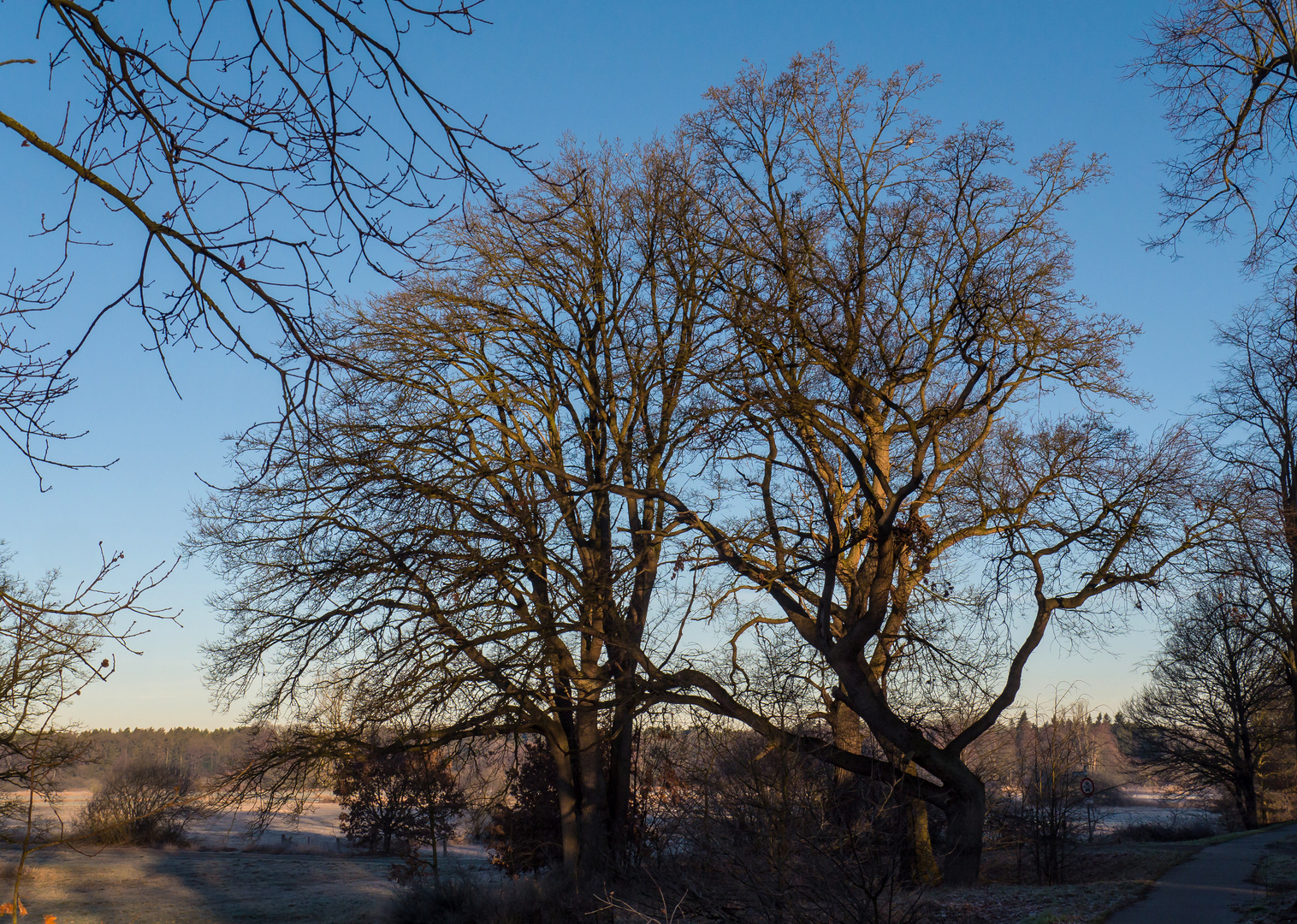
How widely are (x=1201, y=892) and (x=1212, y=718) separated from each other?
2649 centimetres

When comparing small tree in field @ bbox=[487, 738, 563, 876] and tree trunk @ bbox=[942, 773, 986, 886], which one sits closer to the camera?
tree trunk @ bbox=[942, 773, 986, 886]

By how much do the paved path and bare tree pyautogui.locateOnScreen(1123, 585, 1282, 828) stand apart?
51.0ft

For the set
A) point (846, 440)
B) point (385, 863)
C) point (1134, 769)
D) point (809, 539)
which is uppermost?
point (846, 440)

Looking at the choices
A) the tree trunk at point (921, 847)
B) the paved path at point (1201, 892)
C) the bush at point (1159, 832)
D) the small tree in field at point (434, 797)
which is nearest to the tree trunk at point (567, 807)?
the small tree in field at point (434, 797)

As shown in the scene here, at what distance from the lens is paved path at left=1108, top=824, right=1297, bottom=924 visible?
10594mm

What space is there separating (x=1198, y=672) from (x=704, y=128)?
33.2 metres

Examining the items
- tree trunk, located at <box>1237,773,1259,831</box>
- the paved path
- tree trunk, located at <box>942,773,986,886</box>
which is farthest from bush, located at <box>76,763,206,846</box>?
tree trunk, located at <box>1237,773,1259,831</box>

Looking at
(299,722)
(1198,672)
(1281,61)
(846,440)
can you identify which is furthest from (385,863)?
(1281,61)

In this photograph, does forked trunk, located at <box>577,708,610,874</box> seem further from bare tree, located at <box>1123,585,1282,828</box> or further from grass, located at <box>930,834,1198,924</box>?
bare tree, located at <box>1123,585,1282,828</box>

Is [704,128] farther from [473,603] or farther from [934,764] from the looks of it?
[934,764]

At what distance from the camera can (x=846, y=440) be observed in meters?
14.8

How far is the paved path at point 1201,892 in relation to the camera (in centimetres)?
1059

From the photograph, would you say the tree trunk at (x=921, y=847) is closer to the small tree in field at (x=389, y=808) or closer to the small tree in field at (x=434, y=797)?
the small tree in field at (x=434, y=797)

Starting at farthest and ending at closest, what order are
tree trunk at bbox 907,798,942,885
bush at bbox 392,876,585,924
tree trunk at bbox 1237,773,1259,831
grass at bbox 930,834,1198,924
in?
tree trunk at bbox 1237,773,1259,831
bush at bbox 392,876,585,924
tree trunk at bbox 907,798,942,885
grass at bbox 930,834,1198,924
